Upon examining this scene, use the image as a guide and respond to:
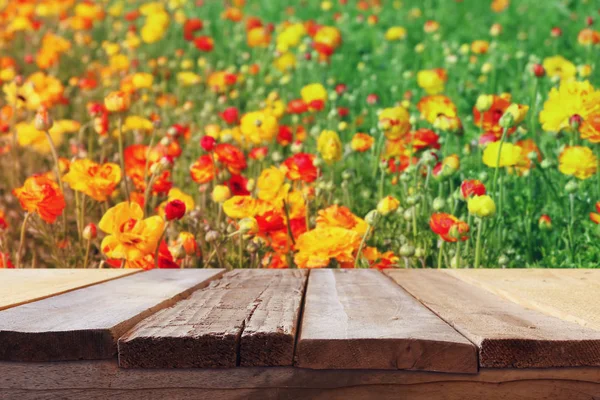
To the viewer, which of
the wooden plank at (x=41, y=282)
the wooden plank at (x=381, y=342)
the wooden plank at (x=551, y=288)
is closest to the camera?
the wooden plank at (x=381, y=342)

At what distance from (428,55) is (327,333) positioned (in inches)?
147

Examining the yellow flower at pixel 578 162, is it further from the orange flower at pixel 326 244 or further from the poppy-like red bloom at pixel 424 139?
the orange flower at pixel 326 244

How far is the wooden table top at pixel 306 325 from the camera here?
3.25 feet

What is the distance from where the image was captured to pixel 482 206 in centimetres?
180

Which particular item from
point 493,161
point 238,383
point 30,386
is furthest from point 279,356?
point 493,161

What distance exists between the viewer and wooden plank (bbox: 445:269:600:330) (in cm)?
121

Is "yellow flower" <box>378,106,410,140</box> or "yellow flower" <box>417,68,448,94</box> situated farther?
"yellow flower" <box>417,68,448,94</box>

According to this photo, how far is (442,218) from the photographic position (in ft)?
6.06

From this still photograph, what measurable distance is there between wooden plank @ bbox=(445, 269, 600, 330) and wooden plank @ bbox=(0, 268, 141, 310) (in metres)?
0.70

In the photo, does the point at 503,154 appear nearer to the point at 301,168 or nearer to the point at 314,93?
the point at 301,168

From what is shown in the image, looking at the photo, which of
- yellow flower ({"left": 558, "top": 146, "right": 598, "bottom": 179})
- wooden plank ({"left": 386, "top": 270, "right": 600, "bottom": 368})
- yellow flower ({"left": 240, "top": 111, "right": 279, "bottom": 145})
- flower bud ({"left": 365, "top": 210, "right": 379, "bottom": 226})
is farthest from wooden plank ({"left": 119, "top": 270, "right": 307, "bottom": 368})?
yellow flower ({"left": 240, "top": 111, "right": 279, "bottom": 145})

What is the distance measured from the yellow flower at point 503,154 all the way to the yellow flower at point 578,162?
118 mm

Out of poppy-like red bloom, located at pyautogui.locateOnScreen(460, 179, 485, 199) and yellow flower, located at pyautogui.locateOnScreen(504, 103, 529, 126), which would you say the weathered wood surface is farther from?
yellow flower, located at pyautogui.locateOnScreen(504, 103, 529, 126)

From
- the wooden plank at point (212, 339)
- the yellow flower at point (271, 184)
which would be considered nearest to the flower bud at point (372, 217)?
the yellow flower at point (271, 184)
